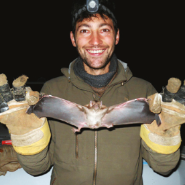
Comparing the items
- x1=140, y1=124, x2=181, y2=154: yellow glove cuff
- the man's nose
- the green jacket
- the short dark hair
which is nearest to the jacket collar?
the green jacket

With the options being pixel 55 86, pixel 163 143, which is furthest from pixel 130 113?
pixel 55 86

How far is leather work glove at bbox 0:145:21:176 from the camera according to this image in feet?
7.40

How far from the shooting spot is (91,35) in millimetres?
1572

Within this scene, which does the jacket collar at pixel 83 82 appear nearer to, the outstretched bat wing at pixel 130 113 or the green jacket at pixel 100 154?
the green jacket at pixel 100 154

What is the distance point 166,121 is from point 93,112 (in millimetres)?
691

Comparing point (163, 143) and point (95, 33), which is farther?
point (95, 33)

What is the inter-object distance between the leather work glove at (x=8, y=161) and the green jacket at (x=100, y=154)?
975mm

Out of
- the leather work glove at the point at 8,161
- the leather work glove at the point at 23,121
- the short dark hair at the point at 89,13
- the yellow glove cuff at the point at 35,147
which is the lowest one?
the leather work glove at the point at 8,161

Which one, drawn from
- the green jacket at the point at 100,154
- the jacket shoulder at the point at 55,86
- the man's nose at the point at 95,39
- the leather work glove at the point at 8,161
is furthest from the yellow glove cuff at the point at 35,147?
the leather work glove at the point at 8,161

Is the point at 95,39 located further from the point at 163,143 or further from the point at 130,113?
the point at 163,143

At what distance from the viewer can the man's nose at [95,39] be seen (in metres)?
1.54

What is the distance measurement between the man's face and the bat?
705mm

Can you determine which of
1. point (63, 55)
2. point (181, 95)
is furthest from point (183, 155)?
point (63, 55)

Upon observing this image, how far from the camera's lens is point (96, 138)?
4.99 ft
